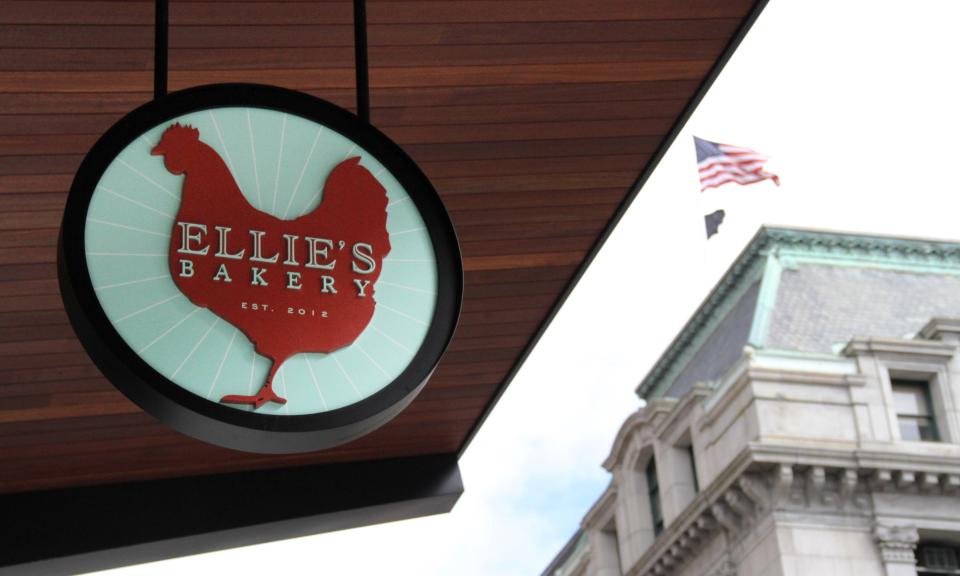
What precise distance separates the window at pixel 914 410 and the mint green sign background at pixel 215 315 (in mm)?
23719

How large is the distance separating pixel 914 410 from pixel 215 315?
980 inches

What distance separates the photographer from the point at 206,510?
911cm

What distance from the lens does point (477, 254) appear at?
7570 millimetres

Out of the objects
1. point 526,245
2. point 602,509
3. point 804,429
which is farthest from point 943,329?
point 526,245

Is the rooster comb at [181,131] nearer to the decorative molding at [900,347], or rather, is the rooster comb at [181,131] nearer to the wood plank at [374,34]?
the wood plank at [374,34]

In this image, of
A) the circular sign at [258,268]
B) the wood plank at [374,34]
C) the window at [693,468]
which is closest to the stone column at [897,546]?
the window at [693,468]

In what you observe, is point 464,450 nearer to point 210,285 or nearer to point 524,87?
point 524,87

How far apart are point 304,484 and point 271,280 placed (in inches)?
238

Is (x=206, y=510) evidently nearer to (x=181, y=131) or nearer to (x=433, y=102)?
(x=433, y=102)

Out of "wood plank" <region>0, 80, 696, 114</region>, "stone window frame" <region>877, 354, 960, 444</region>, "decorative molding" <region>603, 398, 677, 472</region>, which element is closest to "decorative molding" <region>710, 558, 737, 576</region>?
"stone window frame" <region>877, 354, 960, 444</region>

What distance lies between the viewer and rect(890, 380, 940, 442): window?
1023 inches

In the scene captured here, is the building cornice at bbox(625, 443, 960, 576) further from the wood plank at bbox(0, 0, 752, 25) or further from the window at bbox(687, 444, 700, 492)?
the wood plank at bbox(0, 0, 752, 25)

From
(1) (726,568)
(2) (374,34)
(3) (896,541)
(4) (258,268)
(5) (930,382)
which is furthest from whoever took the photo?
(5) (930,382)

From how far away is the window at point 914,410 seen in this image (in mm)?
25984
